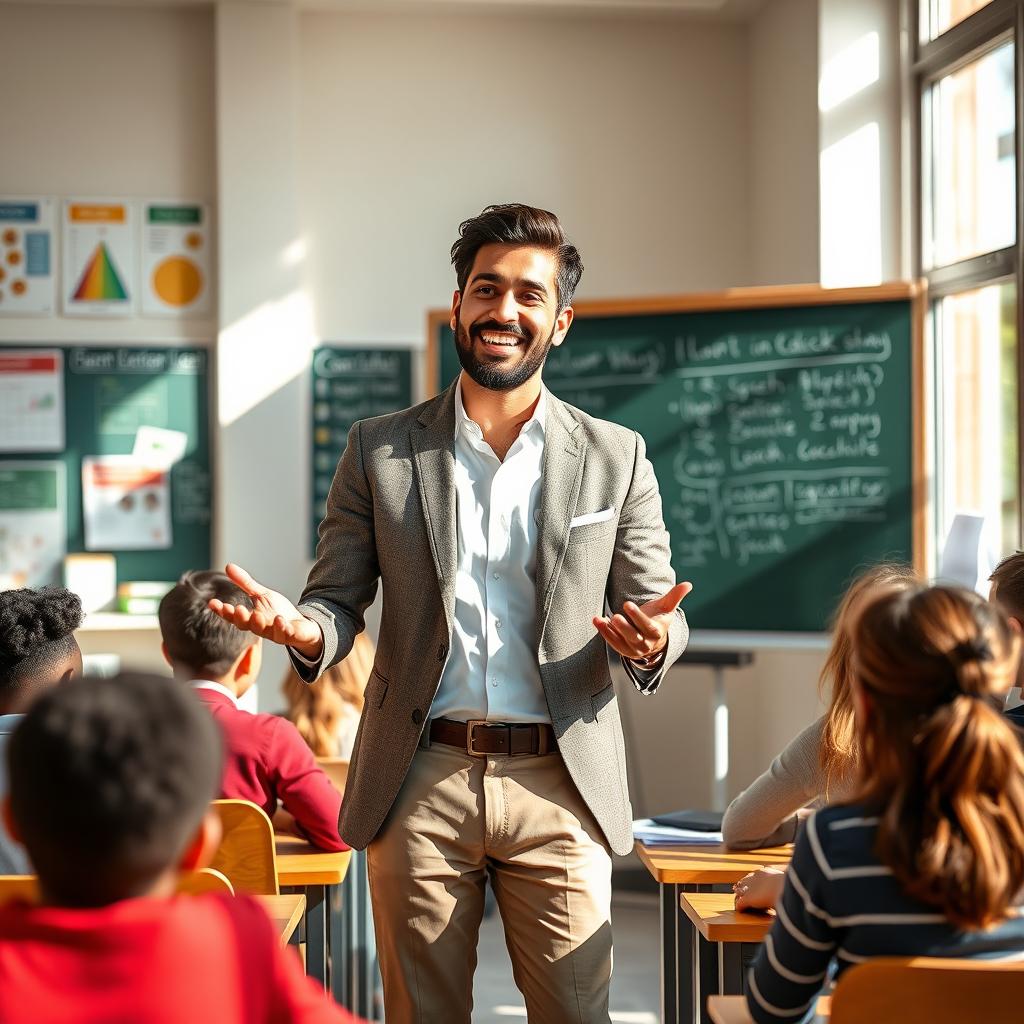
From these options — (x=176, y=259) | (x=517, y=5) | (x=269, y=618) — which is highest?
(x=517, y=5)

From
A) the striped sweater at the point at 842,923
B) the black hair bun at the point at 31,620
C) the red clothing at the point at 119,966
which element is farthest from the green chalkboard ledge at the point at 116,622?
the red clothing at the point at 119,966

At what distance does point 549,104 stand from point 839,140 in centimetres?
128

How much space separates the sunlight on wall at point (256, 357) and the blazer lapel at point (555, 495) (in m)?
3.05

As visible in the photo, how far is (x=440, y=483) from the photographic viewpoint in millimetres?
2072

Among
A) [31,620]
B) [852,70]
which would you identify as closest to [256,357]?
[852,70]

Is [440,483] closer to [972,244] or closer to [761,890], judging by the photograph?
[761,890]

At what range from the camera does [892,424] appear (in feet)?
13.0

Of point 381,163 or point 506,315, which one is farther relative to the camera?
point 381,163

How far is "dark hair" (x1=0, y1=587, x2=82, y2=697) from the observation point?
224 cm

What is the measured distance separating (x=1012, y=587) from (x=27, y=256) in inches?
162

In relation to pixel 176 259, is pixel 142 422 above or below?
below

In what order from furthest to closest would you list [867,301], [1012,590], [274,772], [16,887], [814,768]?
[867,301]
[274,772]
[814,768]
[1012,590]
[16,887]

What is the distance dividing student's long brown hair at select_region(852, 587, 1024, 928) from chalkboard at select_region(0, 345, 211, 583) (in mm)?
4023

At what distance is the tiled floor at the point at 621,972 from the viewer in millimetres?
3748
